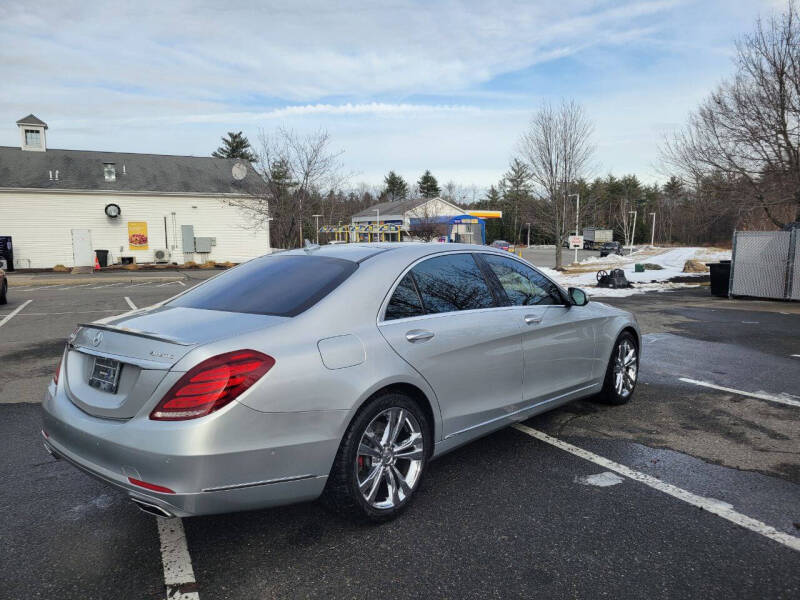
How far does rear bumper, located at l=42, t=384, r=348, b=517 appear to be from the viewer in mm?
2494

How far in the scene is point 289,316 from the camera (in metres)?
2.98

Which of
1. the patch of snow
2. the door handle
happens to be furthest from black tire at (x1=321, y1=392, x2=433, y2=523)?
the patch of snow

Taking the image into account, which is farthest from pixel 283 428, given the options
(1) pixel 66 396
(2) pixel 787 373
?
(2) pixel 787 373

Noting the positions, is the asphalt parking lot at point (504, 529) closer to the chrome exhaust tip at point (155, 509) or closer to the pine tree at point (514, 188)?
the chrome exhaust tip at point (155, 509)

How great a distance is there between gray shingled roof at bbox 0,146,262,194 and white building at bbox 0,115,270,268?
54 mm

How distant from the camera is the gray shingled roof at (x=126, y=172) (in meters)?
32.7

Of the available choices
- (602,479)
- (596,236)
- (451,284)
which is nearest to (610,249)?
(596,236)

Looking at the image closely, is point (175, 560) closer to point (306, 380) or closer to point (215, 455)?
point (215, 455)

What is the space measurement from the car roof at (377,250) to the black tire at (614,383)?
6.32ft

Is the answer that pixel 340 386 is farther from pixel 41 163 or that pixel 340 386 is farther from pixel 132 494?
pixel 41 163

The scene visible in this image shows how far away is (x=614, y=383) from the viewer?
520cm

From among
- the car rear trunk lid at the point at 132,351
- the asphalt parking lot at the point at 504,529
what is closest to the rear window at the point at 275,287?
the car rear trunk lid at the point at 132,351

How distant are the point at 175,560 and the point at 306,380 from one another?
1112 mm

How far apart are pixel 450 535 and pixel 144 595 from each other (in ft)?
4.93
